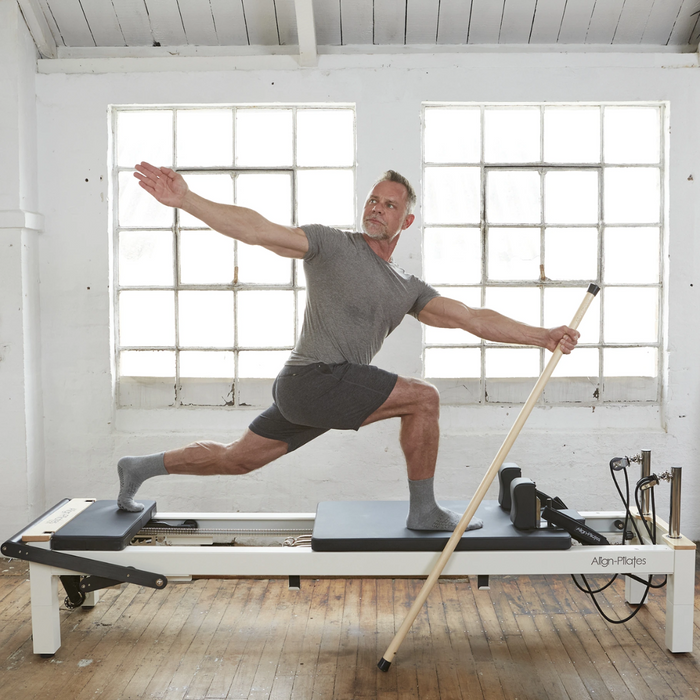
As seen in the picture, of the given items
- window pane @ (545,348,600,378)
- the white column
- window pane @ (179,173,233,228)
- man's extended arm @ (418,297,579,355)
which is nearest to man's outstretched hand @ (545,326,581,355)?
man's extended arm @ (418,297,579,355)

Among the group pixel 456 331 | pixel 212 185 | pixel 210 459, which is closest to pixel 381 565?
pixel 210 459

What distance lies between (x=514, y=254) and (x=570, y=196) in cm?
46

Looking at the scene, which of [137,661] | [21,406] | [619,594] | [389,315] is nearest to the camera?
[137,661]

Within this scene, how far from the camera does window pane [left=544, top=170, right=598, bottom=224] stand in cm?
388

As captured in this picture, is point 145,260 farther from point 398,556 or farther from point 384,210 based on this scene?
point 398,556

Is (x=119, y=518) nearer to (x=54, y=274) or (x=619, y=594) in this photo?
(x=54, y=274)

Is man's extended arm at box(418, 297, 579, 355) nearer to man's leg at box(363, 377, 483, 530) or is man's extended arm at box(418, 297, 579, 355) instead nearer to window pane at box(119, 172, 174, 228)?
man's leg at box(363, 377, 483, 530)

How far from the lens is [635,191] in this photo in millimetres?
3898

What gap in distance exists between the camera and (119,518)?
2.77 metres

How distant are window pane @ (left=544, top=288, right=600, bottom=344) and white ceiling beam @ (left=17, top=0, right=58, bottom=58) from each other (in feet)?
10.3

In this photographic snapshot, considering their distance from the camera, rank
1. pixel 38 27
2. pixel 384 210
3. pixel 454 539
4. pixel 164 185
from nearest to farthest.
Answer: pixel 164 185, pixel 454 539, pixel 384 210, pixel 38 27

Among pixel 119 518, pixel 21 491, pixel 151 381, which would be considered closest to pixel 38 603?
pixel 119 518

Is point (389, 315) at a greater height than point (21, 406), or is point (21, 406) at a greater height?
point (389, 315)

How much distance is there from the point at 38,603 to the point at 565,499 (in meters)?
2.73
